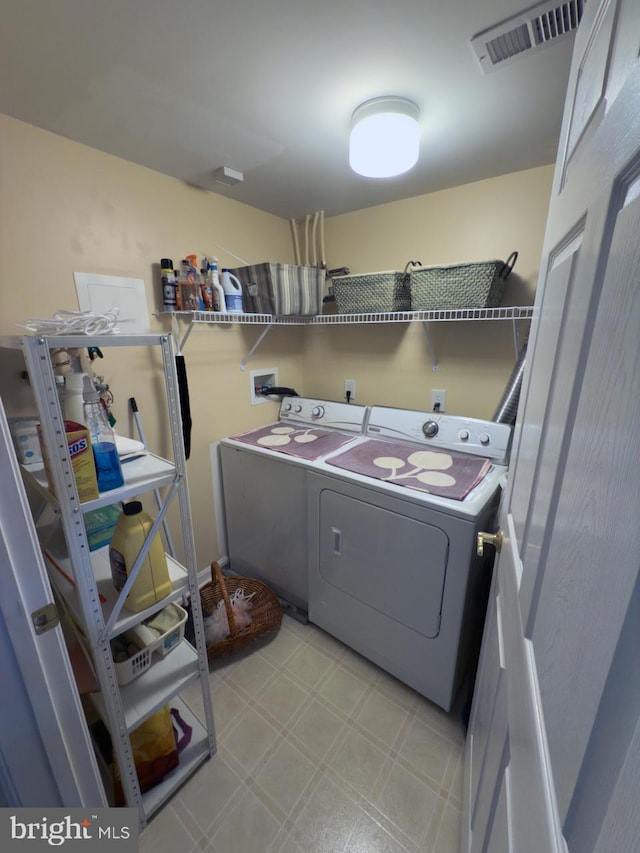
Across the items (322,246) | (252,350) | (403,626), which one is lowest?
(403,626)

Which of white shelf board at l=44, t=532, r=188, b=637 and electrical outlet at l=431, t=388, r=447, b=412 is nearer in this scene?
white shelf board at l=44, t=532, r=188, b=637

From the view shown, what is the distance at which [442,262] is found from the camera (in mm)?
2006

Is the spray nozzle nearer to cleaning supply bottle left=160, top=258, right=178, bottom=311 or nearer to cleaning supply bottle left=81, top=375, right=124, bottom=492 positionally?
cleaning supply bottle left=81, top=375, right=124, bottom=492

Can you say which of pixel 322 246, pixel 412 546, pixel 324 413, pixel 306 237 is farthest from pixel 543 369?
pixel 306 237

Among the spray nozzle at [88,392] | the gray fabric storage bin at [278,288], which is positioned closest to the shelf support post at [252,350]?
the gray fabric storage bin at [278,288]

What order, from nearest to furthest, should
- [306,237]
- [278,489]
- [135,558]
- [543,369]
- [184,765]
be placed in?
1. [543,369]
2. [135,558]
3. [184,765]
4. [278,489]
5. [306,237]

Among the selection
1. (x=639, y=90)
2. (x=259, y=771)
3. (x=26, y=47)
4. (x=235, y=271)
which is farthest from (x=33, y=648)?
(x=235, y=271)

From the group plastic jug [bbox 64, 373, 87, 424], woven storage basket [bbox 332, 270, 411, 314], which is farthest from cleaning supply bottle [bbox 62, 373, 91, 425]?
woven storage basket [bbox 332, 270, 411, 314]

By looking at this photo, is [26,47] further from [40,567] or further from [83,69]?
[40,567]

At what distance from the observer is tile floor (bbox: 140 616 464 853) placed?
119 cm

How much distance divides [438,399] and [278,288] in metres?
1.18

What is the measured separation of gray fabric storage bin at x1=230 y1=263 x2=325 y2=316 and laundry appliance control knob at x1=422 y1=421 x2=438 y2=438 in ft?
3.30

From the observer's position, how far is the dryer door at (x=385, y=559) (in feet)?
4.66

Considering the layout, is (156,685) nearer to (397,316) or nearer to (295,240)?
(397,316)
